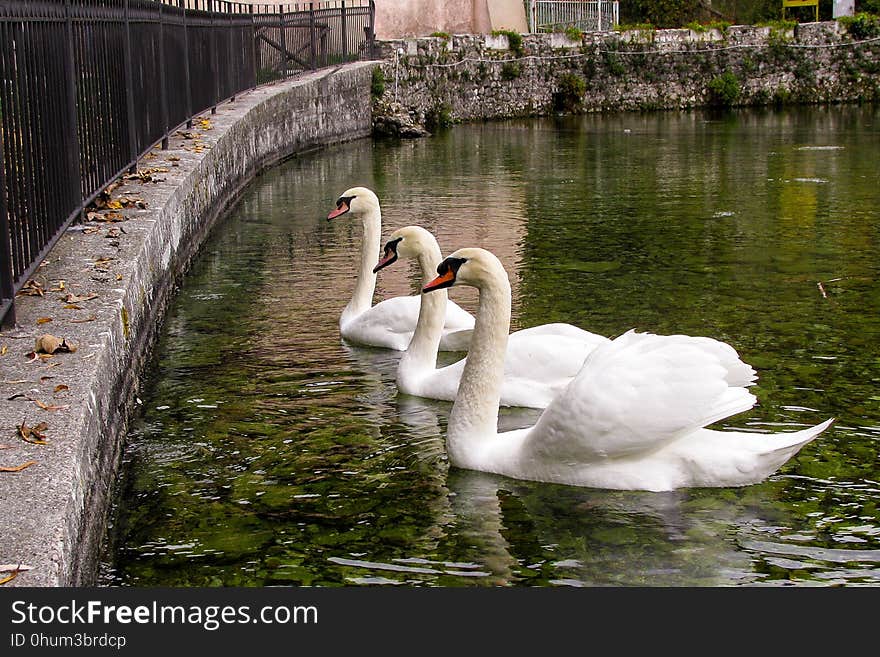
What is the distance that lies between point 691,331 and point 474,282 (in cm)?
264

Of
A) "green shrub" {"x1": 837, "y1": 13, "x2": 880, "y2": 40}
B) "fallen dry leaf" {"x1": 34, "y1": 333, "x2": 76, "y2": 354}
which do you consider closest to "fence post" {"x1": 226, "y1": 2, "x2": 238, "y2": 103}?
"fallen dry leaf" {"x1": 34, "y1": 333, "x2": 76, "y2": 354}

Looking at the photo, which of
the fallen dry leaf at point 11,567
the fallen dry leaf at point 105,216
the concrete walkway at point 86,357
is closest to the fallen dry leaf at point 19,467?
the concrete walkway at point 86,357

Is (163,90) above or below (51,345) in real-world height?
above

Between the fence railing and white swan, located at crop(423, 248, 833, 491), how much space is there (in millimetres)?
34377

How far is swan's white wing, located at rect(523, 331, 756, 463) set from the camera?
5.27 m

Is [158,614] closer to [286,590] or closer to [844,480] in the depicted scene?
[286,590]

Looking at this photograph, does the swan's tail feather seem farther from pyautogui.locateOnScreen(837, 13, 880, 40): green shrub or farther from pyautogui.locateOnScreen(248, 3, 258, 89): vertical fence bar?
pyautogui.locateOnScreen(837, 13, 880, 40): green shrub

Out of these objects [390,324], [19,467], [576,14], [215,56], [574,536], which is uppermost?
[576,14]

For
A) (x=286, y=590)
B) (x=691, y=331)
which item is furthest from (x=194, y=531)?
(x=691, y=331)

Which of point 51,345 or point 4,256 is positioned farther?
point 4,256

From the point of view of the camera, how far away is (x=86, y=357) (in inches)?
218

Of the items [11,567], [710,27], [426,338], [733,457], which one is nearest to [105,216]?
[426,338]

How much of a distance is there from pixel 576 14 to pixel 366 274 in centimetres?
3305

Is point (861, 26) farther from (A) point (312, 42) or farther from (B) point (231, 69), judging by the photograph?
(B) point (231, 69)
